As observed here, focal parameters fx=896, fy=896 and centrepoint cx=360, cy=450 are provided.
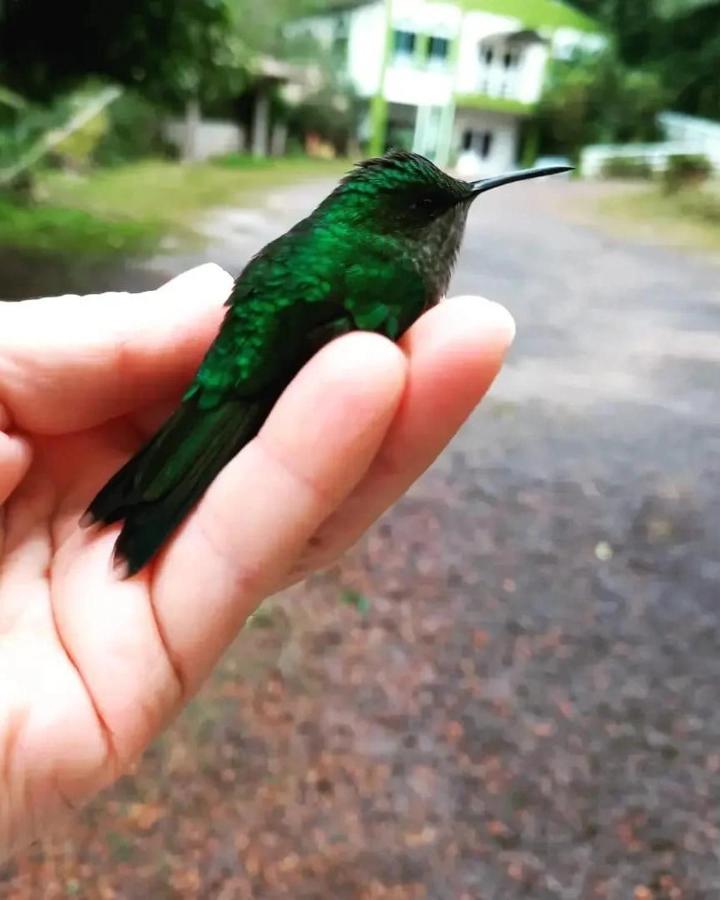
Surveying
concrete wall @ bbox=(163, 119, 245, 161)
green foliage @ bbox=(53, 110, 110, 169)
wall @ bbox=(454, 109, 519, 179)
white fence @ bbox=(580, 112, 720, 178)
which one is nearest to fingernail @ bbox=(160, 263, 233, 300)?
wall @ bbox=(454, 109, 519, 179)

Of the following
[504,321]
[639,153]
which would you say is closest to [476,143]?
[639,153]

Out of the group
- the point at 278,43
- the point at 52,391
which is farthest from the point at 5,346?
the point at 278,43

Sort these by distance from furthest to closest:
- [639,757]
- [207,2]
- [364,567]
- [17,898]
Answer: [207,2], [364,567], [639,757], [17,898]

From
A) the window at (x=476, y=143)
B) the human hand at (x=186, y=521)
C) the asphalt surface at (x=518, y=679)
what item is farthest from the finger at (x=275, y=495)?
the window at (x=476, y=143)

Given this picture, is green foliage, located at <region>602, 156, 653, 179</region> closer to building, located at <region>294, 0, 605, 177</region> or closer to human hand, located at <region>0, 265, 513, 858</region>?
building, located at <region>294, 0, 605, 177</region>

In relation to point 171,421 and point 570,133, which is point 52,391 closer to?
point 171,421
